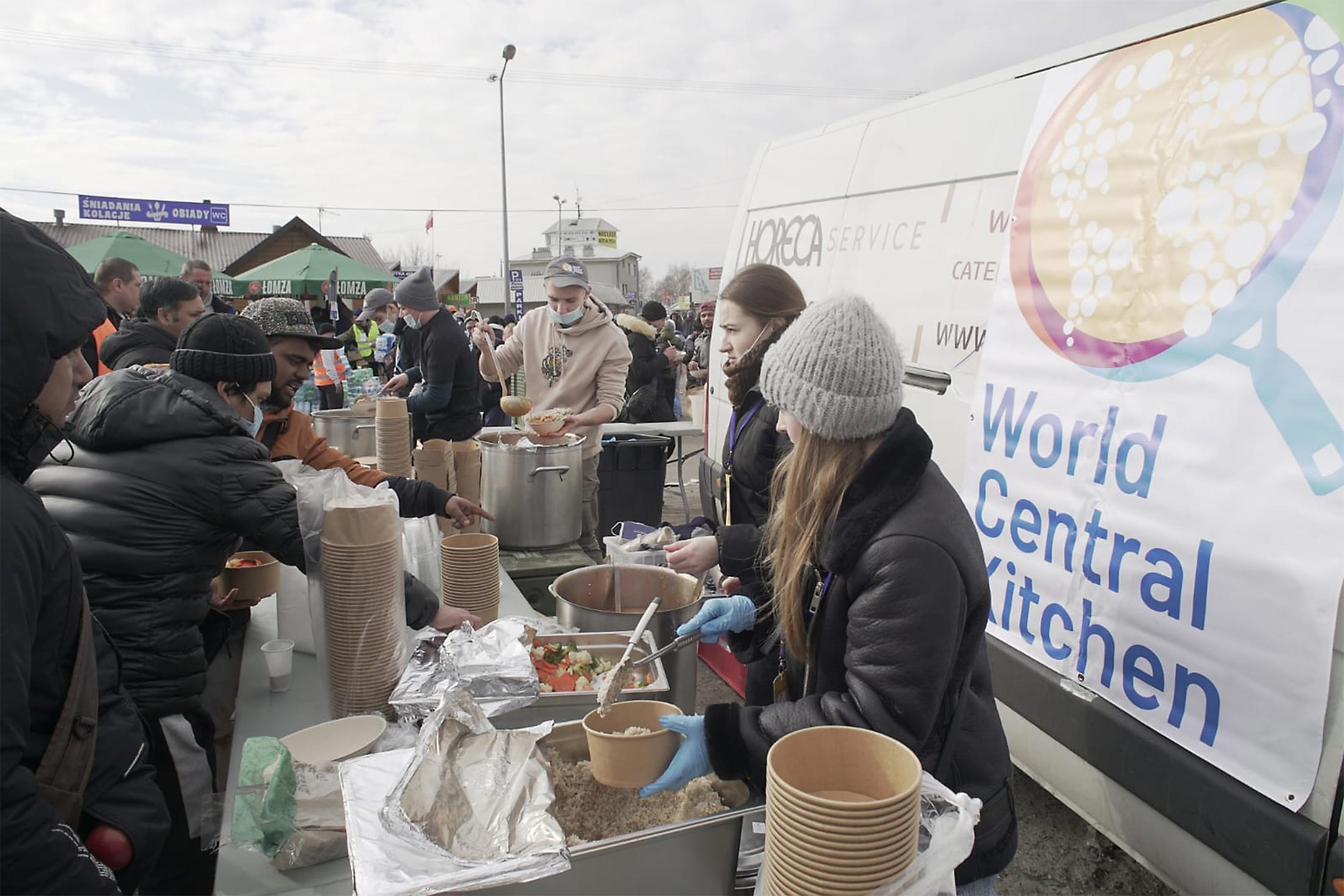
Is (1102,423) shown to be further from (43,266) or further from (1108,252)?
(43,266)

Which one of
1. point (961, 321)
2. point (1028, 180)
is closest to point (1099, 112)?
point (1028, 180)

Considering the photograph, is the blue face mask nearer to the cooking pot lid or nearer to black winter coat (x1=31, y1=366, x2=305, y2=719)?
the cooking pot lid

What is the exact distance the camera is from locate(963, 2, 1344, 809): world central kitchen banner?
65.3 inches

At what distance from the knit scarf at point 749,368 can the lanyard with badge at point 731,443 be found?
5cm

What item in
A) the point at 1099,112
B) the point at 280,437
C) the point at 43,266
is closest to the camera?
the point at 43,266

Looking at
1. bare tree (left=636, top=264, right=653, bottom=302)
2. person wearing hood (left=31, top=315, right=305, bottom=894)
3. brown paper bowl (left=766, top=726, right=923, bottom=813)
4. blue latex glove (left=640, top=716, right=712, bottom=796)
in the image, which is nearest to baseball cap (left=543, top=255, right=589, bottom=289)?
person wearing hood (left=31, top=315, right=305, bottom=894)

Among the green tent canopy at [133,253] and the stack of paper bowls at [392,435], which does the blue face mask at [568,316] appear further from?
the green tent canopy at [133,253]

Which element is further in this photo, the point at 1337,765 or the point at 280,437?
the point at 280,437

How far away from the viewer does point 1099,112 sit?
2.27 meters

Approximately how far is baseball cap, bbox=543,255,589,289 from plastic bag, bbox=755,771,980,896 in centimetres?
367

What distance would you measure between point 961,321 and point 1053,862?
75.7 inches

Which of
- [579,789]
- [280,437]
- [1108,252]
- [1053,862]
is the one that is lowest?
[1053,862]

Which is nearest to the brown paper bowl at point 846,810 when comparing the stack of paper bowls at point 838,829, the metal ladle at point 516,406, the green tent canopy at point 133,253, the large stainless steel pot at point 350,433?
the stack of paper bowls at point 838,829

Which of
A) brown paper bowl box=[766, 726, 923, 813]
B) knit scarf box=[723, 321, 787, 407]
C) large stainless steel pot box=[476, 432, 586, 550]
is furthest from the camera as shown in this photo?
large stainless steel pot box=[476, 432, 586, 550]
